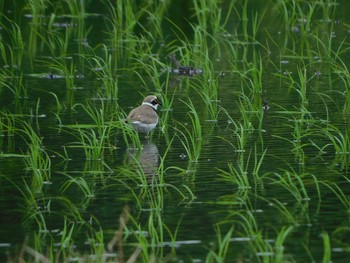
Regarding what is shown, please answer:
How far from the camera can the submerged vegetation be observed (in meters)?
8.41

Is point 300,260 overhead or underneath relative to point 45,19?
overhead

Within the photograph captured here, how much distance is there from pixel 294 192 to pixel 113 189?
58.7 inches

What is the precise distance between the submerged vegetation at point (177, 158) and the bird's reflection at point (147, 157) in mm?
19

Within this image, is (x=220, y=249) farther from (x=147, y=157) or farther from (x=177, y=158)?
(x=147, y=157)

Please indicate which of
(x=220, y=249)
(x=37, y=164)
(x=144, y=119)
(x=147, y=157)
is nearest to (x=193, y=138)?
(x=147, y=157)

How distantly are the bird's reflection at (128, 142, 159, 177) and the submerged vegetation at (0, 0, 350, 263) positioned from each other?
19 mm

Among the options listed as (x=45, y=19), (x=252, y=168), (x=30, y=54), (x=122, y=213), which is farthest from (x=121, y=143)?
(x=45, y=19)

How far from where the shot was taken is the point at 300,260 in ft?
26.2

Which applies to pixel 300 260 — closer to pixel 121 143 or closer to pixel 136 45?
pixel 121 143

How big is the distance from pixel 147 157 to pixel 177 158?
1.11 feet

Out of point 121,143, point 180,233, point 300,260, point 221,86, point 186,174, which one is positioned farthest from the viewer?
point 221,86

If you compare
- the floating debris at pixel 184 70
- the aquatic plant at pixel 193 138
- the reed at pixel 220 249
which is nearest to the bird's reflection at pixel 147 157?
the aquatic plant at pixel 193 138

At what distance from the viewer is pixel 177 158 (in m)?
11.1

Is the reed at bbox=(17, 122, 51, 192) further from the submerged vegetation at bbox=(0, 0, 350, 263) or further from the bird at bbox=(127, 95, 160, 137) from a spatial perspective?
the bird at bbox=(127, 95, 160, 137)
